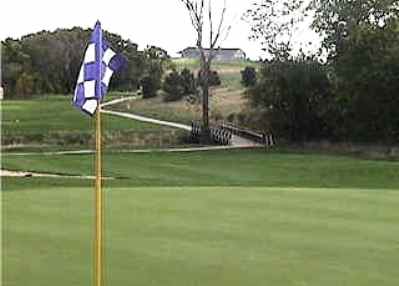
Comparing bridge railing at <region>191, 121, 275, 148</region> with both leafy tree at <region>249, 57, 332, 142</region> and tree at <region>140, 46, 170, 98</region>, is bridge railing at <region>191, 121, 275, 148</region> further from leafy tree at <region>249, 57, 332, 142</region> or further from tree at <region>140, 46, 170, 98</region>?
tree at <region>140, 46, 170, 98</region>

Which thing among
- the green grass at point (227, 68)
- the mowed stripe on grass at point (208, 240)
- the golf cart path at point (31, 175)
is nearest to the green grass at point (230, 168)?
the golf cart path at point (31, 175)

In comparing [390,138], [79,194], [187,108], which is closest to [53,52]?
[187,108]

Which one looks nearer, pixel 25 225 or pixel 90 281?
pixel 90 281

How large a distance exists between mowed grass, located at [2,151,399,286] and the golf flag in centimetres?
169

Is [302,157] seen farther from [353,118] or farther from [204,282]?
[204,282]

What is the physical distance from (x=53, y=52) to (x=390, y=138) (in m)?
49.4

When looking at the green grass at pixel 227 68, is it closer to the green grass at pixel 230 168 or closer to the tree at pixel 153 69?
the tree at pixel 153 69

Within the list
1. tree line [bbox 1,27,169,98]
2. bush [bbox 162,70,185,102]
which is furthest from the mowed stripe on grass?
tree line [bbox 1,27,169,98]

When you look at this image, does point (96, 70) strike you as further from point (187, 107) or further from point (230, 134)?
point (187, 107)

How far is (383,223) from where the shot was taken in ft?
35.3

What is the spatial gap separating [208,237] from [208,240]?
196 millimetres

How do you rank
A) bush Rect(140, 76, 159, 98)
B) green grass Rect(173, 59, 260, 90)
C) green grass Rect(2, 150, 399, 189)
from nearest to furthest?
1. green grass Rect(2, 150, 399, 189)
2. bush Rect(140, 76, 159, 98)
3. green grass Rect(173, 59, 260, 90)

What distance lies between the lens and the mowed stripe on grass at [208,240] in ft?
23.8

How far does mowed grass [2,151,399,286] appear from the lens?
286 inches
